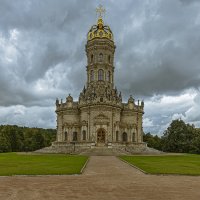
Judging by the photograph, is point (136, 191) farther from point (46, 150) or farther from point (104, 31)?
point (104, 31)

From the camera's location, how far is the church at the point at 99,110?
63.9 metres

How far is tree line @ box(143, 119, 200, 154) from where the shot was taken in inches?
2795

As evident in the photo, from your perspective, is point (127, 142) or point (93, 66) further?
point (93, 66)

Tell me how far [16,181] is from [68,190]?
455 cm

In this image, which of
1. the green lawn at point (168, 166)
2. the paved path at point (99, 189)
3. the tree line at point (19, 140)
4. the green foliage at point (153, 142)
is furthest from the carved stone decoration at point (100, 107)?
the paved path at point (99, 189)

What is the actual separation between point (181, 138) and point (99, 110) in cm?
2279

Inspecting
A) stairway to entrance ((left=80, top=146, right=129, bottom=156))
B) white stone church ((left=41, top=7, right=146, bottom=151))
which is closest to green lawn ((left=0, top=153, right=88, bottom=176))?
stairway to entrance ((left=80, top=146, right=129, bottom=156))

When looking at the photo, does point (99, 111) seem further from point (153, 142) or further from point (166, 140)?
point (153, 142)

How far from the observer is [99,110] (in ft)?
211

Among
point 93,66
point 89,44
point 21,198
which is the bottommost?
point 21,198

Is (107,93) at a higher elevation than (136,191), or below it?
higher

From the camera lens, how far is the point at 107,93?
68.1 metres

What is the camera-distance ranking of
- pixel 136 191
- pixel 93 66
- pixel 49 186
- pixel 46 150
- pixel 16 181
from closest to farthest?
pixel 136 191 < pixel 49 186 < pixel 16 181 < pixel 46 150 < pixel 93 66

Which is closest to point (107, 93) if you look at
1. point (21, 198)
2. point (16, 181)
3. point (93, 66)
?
point (93, 66)
